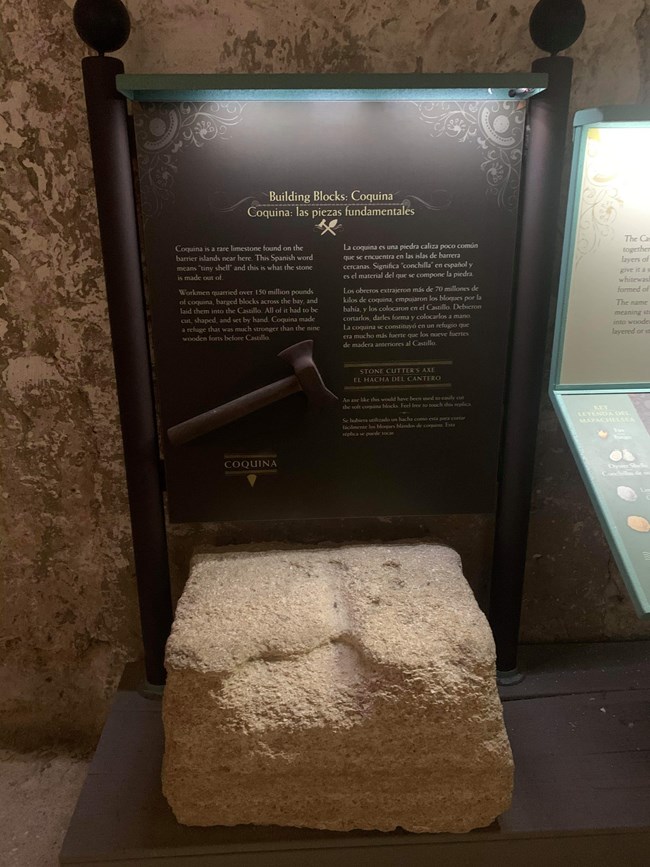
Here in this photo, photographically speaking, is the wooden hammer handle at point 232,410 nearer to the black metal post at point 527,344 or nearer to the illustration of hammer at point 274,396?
the illustration of hammer at point 274,396

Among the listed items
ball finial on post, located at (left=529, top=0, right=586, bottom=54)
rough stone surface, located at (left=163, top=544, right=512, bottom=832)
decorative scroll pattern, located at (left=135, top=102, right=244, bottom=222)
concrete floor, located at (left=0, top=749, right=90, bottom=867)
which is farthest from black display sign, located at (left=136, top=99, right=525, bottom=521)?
concrete floor, located at (left=0, top=749, right=90, bottom=867)

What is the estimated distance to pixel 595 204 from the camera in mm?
1848

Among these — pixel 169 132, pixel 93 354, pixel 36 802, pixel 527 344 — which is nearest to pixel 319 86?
pixel 169 132

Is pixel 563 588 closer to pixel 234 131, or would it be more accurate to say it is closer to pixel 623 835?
pixel 623 835

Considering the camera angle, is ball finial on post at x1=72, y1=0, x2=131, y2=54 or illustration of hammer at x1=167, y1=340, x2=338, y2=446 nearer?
ball finial on post at x1=72, y1=0, x2=131, y2=54

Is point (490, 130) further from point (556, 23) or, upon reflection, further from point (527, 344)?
point (527, 344)

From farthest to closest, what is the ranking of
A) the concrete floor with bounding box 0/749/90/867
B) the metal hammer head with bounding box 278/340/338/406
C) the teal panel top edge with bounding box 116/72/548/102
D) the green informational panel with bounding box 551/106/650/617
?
the concrete floor with bounding box 0/749/90/867
the metal hammer head with bounding box 278/340/338/406
the green informational panel with bounding box 551/106/650/617
the teal panel top edge with bounding box 116/72/548/102

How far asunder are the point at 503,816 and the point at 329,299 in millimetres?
1478

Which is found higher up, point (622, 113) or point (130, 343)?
point (622, 113)

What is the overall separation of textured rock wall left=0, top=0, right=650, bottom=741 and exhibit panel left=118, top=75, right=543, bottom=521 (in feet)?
0.82

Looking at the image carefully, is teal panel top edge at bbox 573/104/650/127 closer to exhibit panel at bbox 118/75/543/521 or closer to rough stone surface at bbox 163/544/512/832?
exhibit panel at bbox 118/75/543/521

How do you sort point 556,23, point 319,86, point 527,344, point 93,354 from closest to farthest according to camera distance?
point 319,86, point 556,23, point 527,344, point 93,354

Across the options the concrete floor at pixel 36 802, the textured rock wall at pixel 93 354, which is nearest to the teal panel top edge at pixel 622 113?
the textured rock wall at pixel 93 354

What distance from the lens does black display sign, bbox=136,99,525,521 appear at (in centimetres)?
172
